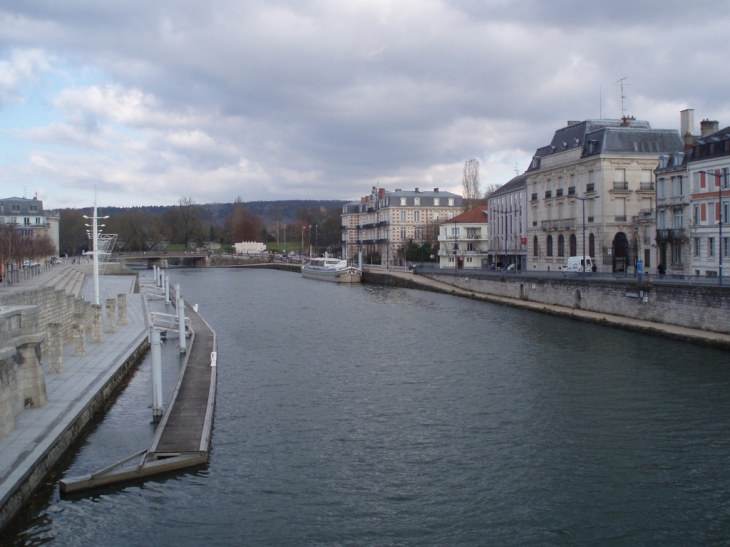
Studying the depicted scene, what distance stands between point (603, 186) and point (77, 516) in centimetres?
4229

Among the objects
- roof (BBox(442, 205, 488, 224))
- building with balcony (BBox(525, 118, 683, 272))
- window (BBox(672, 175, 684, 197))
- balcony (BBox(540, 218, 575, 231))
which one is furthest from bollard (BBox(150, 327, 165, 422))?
roof (BBox(442, 205, 488, 224))

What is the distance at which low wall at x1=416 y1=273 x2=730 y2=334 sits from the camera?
2692 cm

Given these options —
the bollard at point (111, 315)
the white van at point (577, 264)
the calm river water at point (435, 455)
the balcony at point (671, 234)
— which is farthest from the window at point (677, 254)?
the bollard at point (111, 315)

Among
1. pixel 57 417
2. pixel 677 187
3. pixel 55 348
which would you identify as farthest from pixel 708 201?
pixel 57 417

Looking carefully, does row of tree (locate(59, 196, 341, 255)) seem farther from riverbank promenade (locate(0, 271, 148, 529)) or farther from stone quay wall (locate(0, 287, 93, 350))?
riverbank promenade (locate(0, 271, 148, 529))

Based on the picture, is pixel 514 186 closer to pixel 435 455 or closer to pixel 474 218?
pixel 474 218

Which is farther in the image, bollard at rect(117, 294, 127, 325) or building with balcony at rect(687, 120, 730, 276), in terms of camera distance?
building with balcony at rect(687, 120, 730, 276)

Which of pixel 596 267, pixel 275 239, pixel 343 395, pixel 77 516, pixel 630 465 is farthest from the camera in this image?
pixel 275 239

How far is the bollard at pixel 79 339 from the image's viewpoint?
21.0 metres

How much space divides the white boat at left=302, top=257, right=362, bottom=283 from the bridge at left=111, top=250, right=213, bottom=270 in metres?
34.2

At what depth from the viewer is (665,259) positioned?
41.7 m

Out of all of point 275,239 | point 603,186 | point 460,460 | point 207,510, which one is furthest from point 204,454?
point 275,239

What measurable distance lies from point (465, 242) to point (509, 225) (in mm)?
8852

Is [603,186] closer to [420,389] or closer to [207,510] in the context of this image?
[420,389]
